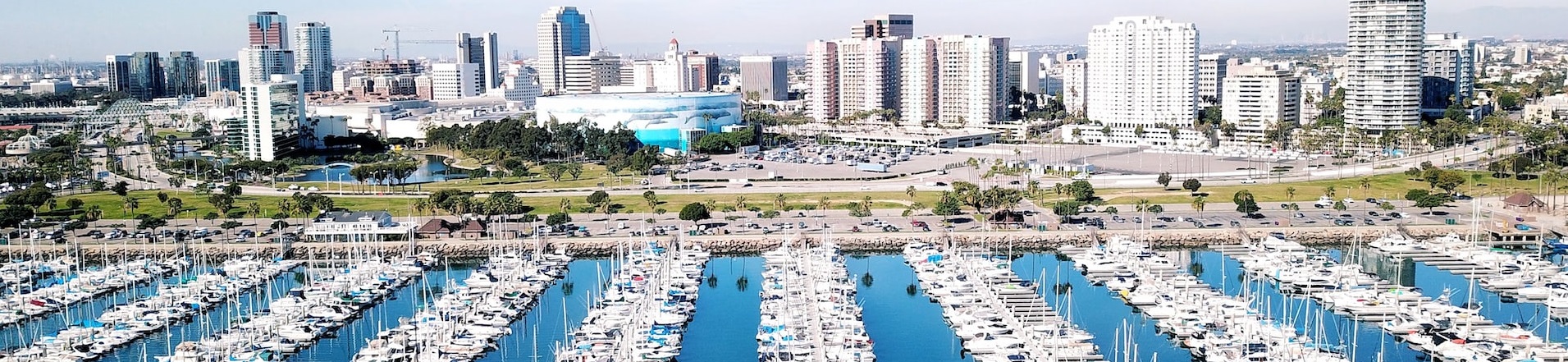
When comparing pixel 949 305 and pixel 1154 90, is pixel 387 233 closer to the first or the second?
pixel 949 305

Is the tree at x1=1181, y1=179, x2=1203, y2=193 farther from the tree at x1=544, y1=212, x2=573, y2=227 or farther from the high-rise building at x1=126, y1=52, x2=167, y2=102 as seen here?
the high-rise building at x1=126, y1=52, x2=167, y2=102

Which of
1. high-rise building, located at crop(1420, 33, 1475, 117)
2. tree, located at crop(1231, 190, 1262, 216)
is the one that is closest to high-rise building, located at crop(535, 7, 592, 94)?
high-rise building, located at crop(1420, 33, 1475, 117)

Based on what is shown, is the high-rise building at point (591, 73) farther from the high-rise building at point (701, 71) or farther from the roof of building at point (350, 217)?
the roof of building at point (350, 217)

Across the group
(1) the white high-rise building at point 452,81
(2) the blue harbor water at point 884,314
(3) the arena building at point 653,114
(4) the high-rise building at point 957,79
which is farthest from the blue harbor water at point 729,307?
(1) the white high-rise building at point 452,81

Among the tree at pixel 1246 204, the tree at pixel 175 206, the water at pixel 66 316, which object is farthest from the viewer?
the tree at pixel 175 206

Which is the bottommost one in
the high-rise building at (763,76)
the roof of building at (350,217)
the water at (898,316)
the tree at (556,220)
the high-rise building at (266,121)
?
the water at (898,316)

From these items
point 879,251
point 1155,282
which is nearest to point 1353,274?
point 1155,282

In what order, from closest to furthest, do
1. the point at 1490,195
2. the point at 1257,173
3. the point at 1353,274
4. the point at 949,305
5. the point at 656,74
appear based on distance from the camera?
the point at 949,305 → the point at 1353,274 → the point at 1490,195 → the point at 1257,173 → the point at 656,74
